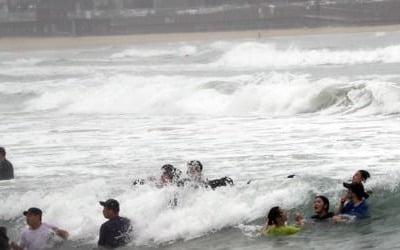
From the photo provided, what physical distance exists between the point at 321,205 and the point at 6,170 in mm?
5602

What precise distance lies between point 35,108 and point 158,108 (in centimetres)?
442

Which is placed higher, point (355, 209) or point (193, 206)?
point (355, 209)

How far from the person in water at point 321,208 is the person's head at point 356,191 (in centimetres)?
25

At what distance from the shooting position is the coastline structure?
68125 mm

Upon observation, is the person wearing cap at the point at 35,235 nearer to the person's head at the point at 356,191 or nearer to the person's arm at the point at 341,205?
the person's arm at the point at 341,205

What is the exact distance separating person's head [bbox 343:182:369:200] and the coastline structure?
58.3m

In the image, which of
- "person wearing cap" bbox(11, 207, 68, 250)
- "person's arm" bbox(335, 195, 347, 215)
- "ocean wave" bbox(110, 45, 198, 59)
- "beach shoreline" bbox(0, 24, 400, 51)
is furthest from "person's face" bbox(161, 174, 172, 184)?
"beach shoreline" bbox(0, 24, 400, 51)

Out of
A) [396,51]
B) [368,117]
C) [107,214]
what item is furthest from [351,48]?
[107,214]

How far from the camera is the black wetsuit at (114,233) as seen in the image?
32.5 ft

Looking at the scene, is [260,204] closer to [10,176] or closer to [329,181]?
[329,181]

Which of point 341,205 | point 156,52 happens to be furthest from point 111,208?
point 156,52

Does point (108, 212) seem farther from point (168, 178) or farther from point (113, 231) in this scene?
point (168, 178)

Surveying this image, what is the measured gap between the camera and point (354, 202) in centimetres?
1021

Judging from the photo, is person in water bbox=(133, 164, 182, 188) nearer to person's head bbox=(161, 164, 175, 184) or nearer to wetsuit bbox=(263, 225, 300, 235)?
person's head bbox=(161, 164, 175, 184)
